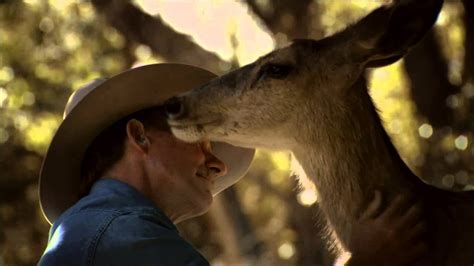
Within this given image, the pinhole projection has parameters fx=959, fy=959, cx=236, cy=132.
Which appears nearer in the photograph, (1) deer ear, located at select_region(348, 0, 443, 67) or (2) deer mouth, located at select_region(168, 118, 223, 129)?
(1) deer ear, located at select_region(348, 0, 443, 67)

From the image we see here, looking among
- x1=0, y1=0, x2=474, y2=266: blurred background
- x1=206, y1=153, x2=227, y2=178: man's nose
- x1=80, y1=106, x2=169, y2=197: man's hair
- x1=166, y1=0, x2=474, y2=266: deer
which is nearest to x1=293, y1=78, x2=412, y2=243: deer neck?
x1=166, y1=0, x2=474, y2=266: deer

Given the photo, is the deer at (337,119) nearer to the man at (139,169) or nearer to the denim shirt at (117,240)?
the man at (139,169)

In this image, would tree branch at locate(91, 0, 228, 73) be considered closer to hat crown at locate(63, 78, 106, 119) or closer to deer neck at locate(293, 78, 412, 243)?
hat crown at locate(63, 78, 106, 119)

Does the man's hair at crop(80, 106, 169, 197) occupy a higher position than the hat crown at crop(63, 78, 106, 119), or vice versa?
the hat crown at crop(63, 78, 106, 119)

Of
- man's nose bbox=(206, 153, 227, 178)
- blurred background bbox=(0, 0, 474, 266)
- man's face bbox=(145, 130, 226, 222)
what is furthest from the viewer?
blurred background bbox=(0, 0, 474, 266)

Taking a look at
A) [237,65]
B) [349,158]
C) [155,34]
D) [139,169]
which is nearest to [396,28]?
[349,158]

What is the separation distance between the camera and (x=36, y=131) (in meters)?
14.9

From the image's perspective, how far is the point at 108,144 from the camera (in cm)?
410

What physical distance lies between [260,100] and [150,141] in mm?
507

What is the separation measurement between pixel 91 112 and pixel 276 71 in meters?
0.81

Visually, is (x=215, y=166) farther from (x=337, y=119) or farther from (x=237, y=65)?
(x=237, y=65)

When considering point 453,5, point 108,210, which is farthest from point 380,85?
point 108,210

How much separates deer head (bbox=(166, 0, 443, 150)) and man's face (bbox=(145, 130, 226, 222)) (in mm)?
71

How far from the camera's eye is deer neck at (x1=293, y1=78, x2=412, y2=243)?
12.8 ft
